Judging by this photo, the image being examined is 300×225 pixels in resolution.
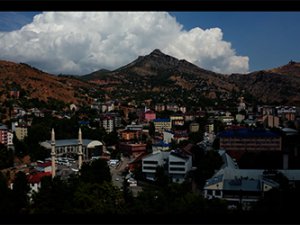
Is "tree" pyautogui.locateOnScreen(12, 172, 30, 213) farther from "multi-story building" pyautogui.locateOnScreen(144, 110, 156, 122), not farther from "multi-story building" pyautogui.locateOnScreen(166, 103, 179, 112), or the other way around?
"multi-story building" pyautogui.locateOnScreen(166, 103, 179, 112)

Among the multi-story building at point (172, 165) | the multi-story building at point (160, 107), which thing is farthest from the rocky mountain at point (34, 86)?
the multi-story building at point (172, 165)

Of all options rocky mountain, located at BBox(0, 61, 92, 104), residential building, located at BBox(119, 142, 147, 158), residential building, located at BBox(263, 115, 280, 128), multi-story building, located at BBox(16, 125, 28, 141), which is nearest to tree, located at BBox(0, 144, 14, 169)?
multi-story building, located at BBox(16, 125, 28, 141)

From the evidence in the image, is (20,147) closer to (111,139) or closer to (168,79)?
(111,139)

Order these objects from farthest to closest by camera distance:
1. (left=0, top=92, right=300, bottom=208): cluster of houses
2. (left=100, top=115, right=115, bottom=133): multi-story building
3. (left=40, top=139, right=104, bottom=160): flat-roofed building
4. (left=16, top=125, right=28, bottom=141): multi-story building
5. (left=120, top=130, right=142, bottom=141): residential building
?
(left=100, top=115, right=115, bottom=133): multi-story building, (left=120, top=130, right=142, bottom=141): residential building, (left=16, top=125, right=28, bottom=141): multi-story building, (left=40, top=139, right=104, bottom=160): flat-roofed building, (left=0, top=92, right=300, bottom=208): cluster of houses

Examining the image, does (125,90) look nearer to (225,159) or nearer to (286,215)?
(225,159)

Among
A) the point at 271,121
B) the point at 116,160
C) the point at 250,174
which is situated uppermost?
the point at 271,121
